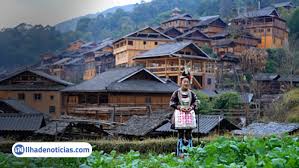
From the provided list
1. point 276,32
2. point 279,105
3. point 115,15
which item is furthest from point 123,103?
point 276,32

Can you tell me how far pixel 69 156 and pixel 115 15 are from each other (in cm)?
141

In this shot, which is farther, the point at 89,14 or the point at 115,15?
the point at 115,15

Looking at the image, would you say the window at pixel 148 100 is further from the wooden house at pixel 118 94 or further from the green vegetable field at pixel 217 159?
the green vegetable field at pixel 217 159

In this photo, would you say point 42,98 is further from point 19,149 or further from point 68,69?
point 19,149

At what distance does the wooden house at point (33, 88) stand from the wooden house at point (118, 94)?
0.48ft

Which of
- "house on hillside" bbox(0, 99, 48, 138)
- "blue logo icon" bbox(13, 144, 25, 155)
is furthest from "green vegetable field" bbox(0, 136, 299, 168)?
"house on hillside" bbox(0, 99, 48, 138)

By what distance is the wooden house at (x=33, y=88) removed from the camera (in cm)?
301

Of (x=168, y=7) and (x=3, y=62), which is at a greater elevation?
(x=168, y=7)

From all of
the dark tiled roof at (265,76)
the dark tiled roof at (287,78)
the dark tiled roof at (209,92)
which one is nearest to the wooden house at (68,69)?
the dark tiled roof at (209,92)

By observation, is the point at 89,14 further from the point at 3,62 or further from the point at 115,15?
the point at 3,62

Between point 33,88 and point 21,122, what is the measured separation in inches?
23.0

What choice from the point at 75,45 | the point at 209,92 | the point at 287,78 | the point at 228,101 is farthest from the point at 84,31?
the point at 287,78

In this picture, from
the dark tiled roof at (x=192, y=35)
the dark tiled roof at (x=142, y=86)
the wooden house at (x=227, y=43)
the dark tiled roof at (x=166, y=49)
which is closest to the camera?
the dark tiled roof at (x=166, y=49)

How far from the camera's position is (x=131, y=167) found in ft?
7.56
